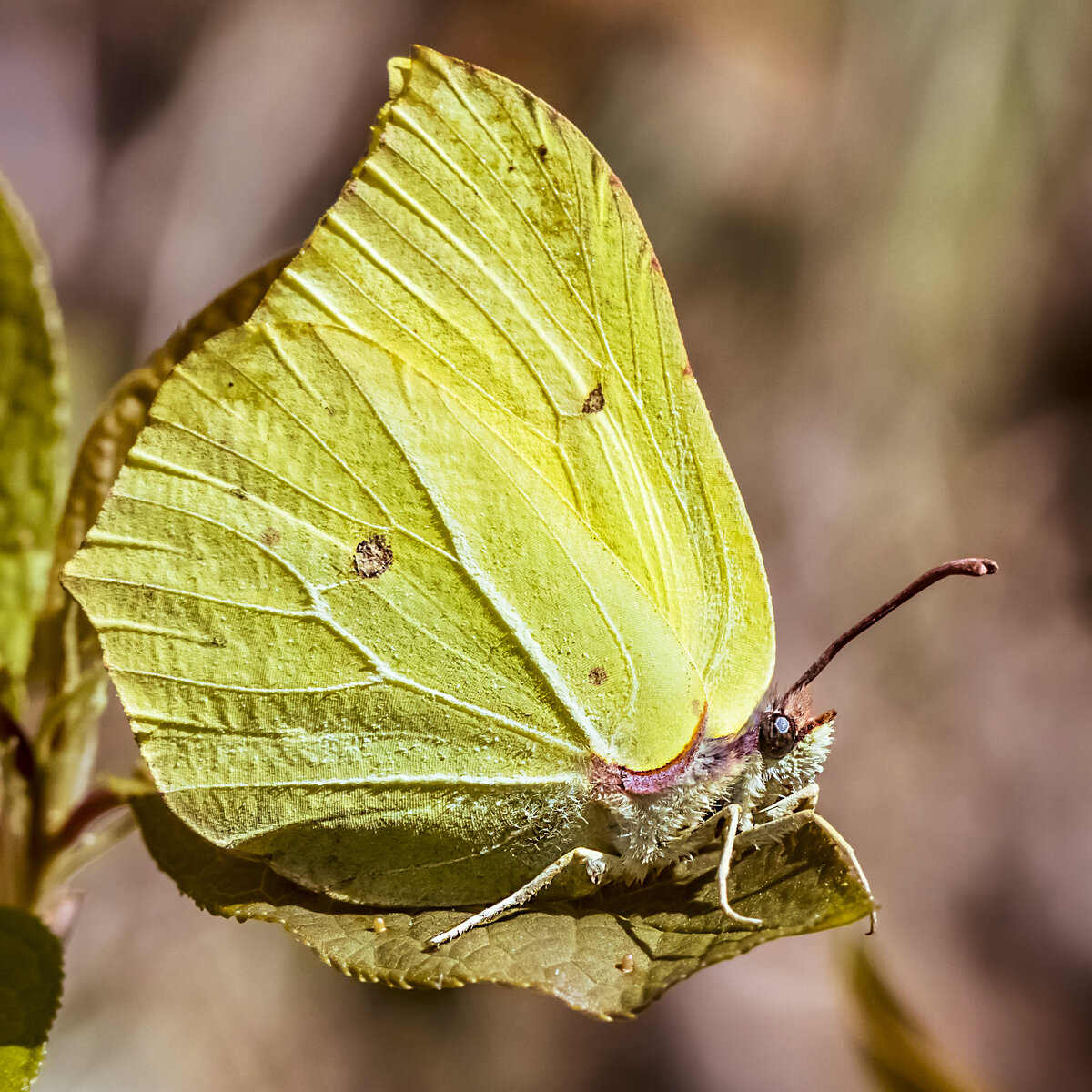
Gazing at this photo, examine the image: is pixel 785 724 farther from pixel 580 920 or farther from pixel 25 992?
pixel 25 992

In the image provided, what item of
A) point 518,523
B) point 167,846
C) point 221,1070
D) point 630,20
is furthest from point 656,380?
point 630,20

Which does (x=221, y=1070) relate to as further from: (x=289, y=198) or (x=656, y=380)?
(x=289, y=198)

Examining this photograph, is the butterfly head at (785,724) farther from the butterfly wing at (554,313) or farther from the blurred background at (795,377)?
the blurred background at (795,377)

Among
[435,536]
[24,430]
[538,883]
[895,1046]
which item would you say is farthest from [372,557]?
[895,1046]

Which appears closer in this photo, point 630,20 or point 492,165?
point 492,165

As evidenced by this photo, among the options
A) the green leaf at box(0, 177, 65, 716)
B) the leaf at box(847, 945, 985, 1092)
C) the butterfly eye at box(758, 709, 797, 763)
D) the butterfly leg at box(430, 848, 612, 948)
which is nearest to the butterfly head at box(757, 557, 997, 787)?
the butterfly eye at box(758, 709, 797, 763)

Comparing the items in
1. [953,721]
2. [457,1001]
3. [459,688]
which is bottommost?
[457,1001]
